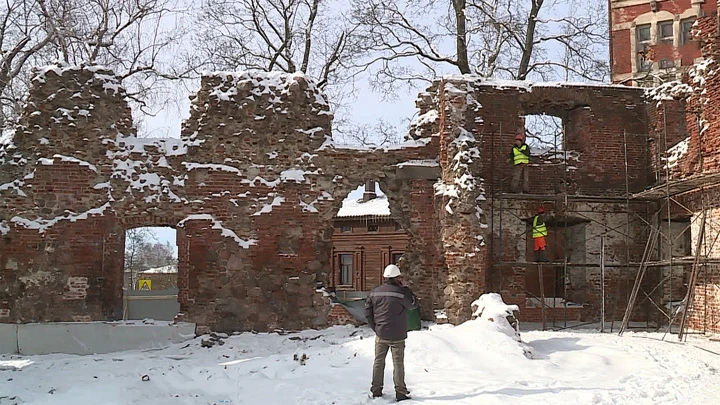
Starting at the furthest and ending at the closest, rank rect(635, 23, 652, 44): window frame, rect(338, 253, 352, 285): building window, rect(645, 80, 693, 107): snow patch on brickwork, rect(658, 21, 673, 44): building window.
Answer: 1. rect(635, 23, 652, 44): window frame
2. rect(658, 21, 673, 44): building window
3. rect(338, 253, 352, 285): building window
4. rect(645, 80, 693, 107): snow patch on brickwork

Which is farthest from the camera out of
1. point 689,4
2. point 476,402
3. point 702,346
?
point 689,4

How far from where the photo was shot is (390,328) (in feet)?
26.2

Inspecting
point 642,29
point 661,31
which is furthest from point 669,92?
point 642,29

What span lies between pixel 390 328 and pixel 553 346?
4190 millimetres

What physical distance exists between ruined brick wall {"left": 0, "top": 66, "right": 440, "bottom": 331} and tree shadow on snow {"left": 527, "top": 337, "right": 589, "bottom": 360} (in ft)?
11.3

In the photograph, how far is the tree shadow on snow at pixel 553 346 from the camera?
10508mm

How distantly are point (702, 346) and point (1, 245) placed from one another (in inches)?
501

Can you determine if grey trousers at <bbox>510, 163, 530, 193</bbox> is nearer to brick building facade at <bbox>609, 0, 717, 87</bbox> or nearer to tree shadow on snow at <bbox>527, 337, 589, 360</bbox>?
tree shadow on snow at <bbox>527, 337, 589, 360</bbox>

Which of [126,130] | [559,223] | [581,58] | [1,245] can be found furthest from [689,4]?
[1,245]

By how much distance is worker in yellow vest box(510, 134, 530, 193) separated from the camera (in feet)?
47.3

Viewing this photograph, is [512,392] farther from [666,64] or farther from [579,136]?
[666,64]

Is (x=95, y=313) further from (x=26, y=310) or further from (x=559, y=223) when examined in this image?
(x=559, y=223)

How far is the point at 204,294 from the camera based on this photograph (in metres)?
14.0

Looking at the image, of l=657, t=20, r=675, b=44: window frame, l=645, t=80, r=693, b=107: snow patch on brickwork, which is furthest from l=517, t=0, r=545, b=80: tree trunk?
l=657, t=20, r=675, b=44: window frame
